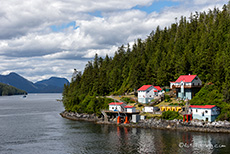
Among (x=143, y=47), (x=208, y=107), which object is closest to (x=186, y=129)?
(x=208, y=107)

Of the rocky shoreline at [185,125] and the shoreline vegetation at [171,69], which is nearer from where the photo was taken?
the rocky shoreline at [185,125]

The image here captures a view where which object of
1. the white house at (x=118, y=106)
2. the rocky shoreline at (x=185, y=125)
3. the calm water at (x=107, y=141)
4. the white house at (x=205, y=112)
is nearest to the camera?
the calm water at (x=107, y=141)

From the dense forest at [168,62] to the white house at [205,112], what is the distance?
6.73m

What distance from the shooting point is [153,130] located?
87812 mm

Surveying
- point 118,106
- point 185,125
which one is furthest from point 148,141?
point 118,106

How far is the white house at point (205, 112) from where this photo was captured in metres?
85.9

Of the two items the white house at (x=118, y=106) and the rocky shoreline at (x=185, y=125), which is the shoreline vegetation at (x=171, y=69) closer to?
the rocky shoreline at (x=185, y=125)

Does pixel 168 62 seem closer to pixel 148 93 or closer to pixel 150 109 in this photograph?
pixel 148 93

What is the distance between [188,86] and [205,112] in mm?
20601

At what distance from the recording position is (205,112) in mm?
87188

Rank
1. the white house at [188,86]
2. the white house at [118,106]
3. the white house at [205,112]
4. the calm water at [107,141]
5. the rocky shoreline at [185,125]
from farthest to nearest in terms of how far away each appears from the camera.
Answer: the white house at [118,106] < the white house at [188,86] < the white house at [205,112] < the rocky shoreline at [185,125] < the calm water at [107,141]

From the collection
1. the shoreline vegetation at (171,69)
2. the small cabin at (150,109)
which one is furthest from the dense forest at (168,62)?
the small cabin at (150,109)

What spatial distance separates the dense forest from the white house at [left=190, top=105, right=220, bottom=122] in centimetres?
673

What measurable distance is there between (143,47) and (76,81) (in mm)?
54868
